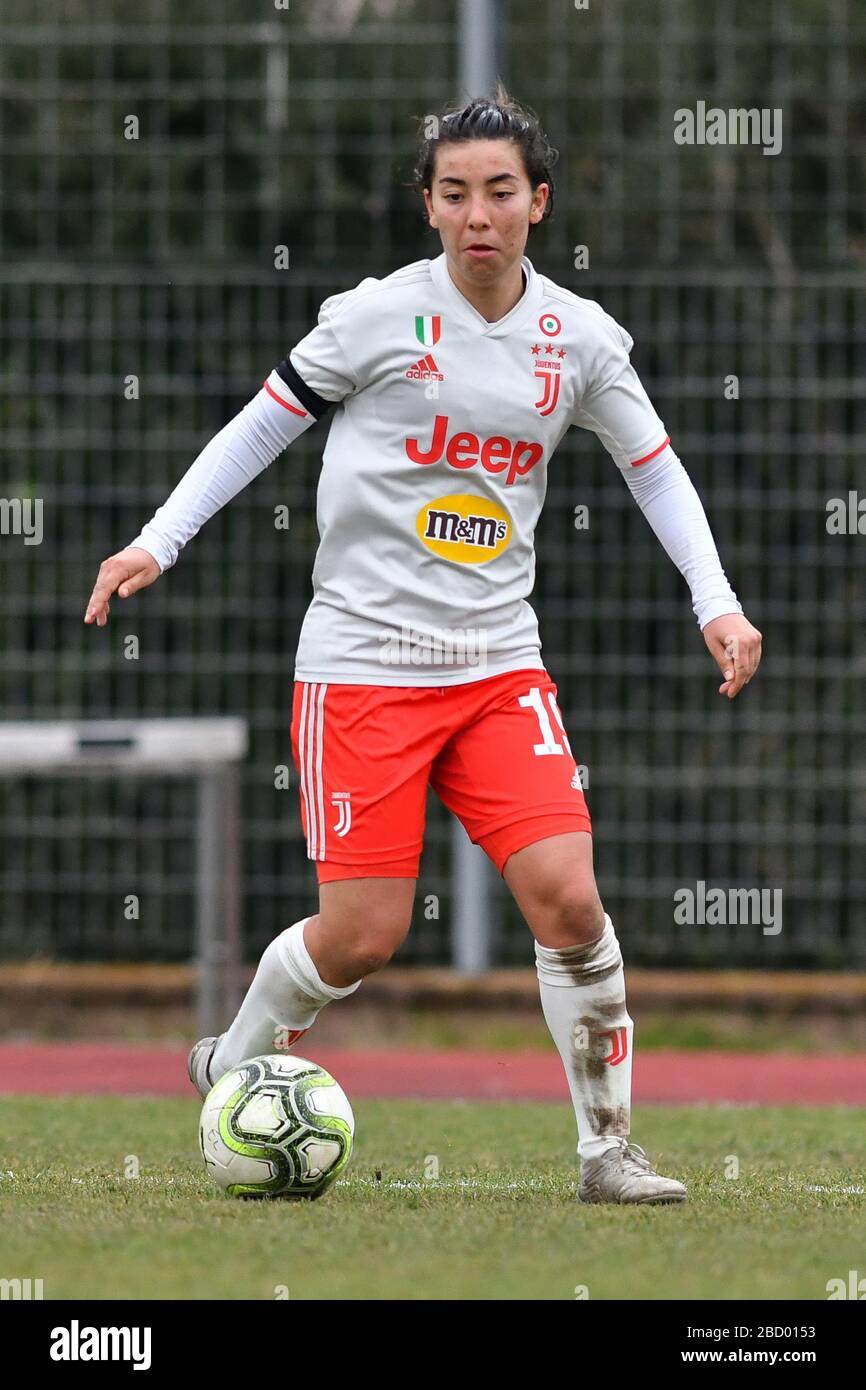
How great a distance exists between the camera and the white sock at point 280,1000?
471 cm

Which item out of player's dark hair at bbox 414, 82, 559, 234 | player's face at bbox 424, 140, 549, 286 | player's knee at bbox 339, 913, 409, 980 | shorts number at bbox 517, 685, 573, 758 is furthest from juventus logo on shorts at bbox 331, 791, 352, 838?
player's dark hair at bbox 414, 82, 559, 234

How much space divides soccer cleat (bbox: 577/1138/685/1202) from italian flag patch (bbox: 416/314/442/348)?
170 cm

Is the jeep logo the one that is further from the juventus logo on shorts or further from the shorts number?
the juventus logo on shorts

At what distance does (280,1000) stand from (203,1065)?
38 centimetres

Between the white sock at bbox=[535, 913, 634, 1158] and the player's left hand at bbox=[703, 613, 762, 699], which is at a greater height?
→ the player's left hand at bbox=[703, 613, 762, 699]

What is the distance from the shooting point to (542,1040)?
9016 mm

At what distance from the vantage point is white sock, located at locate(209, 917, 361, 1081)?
4711 millimetres

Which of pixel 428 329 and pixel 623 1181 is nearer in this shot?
pixel 623 1181

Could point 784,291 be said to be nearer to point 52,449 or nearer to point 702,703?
point 702,703

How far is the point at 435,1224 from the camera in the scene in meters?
4.14

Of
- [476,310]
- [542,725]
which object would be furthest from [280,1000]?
[476,310]

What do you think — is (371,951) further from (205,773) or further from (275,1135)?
(205,773)

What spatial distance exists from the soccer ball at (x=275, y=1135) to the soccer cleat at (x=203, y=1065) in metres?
0.32

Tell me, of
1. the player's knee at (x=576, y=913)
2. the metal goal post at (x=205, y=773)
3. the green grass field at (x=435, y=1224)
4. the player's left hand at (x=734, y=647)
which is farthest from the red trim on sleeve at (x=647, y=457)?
the metal goal post at (x=205, y=773)
